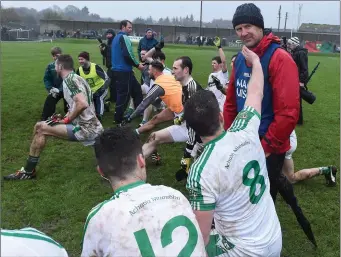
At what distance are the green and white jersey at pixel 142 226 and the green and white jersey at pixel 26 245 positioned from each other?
0.25 meters

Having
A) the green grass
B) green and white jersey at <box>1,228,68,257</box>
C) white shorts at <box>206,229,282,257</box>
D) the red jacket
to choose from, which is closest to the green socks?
the green grass

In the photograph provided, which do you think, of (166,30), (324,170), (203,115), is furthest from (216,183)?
(166,30)

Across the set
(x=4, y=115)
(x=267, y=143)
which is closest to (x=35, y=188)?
(x=267, y=143)

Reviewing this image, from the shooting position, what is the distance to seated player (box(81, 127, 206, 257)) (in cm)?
199

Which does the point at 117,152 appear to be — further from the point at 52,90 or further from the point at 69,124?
the point at 52,90

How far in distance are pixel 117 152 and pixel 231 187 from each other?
782 millimetres

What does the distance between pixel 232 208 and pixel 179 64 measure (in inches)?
149

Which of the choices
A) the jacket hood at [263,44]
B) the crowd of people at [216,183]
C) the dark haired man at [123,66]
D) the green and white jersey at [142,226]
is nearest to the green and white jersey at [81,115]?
the crowd of people at [216,183]

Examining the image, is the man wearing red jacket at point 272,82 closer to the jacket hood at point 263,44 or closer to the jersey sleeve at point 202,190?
the jacket hood at point 263,44

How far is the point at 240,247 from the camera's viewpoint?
2658 mm

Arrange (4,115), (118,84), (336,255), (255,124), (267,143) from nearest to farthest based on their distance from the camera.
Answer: (255,124) → (267,143) → (336,255) → (118,84) → (4,115)

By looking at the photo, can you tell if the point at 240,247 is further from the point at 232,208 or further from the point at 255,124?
the point at 255,124

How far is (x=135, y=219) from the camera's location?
6.52 ft

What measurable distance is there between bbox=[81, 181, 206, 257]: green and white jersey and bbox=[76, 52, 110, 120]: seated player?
739 centimetres
